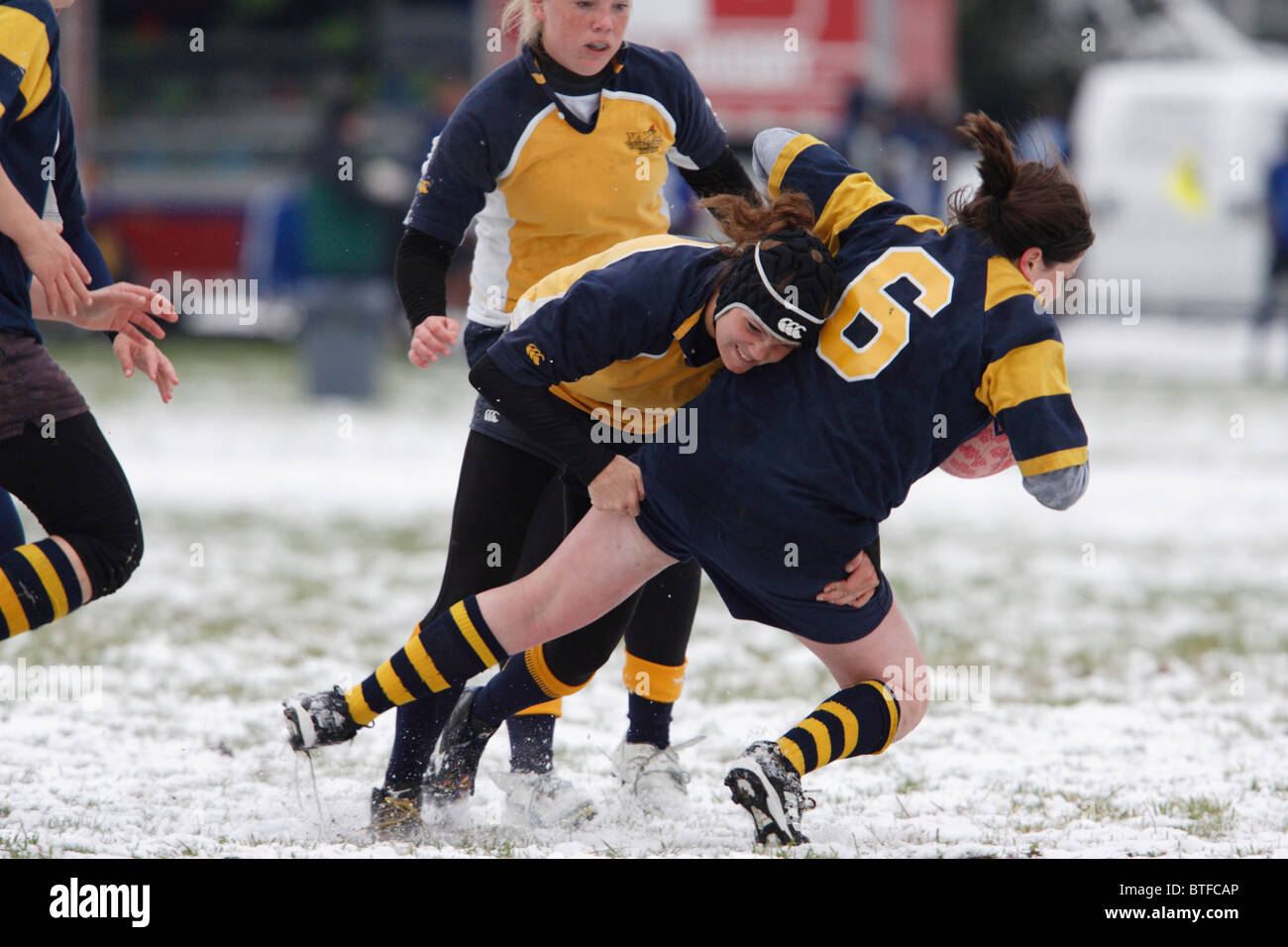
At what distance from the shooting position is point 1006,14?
29047 millimetres

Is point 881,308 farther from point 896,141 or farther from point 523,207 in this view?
point 896,141

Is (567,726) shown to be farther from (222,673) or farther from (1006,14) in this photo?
(1006,14)

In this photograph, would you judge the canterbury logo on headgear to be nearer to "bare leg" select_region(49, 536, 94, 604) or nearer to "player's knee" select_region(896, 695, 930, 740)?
"player's knee" select_region(896, 695, 930, 740)

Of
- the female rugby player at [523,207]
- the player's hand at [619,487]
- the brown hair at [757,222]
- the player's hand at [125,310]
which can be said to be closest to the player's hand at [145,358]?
the player's hand at [125,310]

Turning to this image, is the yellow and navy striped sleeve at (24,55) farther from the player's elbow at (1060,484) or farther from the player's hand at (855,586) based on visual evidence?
the player's elbow at (1060,484)

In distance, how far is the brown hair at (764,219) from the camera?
3039mm

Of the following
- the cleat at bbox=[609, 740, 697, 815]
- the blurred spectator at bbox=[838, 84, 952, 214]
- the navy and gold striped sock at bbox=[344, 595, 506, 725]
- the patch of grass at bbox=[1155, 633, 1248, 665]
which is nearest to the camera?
the navy and gold striped sock at bbox=[344, 595, 506, 725]

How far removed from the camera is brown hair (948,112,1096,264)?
295 cm

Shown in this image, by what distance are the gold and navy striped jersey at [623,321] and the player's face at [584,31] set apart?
1.37ft

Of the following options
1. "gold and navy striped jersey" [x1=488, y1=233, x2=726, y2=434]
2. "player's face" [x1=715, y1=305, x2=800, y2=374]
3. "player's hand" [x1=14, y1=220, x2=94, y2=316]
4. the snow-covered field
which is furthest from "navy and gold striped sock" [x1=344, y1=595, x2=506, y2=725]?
"player's hand" [x1=14, y1=220, x2=94, y2=316]

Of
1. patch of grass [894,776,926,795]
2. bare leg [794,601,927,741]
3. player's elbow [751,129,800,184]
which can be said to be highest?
player's elbow [751,129,800,184]

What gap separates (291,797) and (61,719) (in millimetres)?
947

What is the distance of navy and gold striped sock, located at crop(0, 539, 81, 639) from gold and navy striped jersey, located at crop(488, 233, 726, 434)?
0.94m
